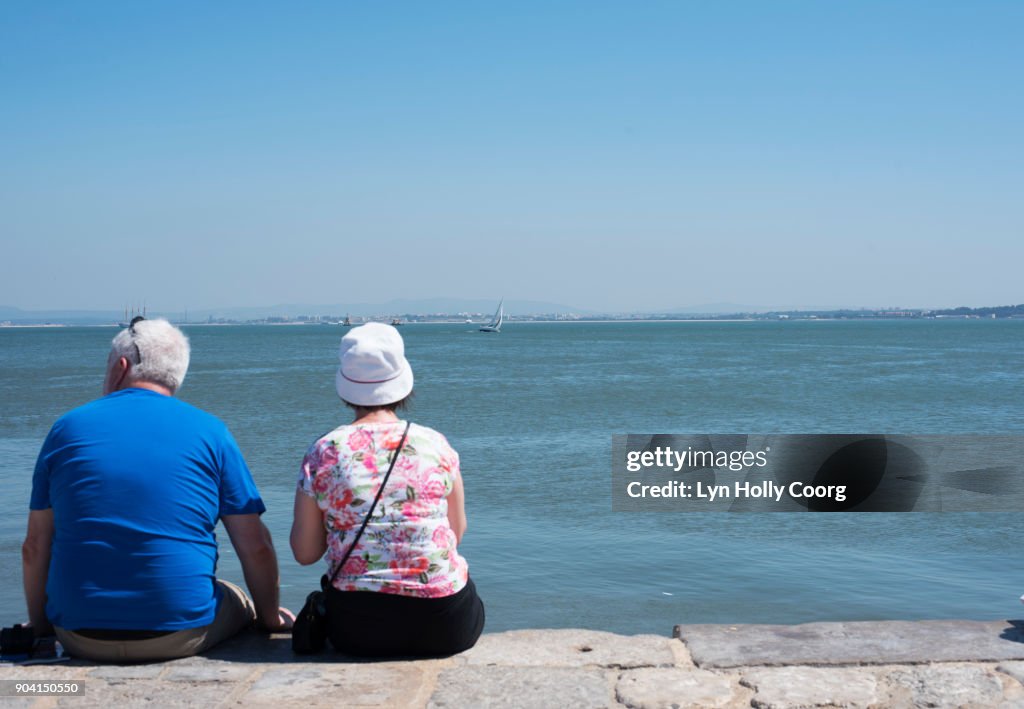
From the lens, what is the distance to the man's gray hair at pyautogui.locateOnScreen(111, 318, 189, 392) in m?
3.53

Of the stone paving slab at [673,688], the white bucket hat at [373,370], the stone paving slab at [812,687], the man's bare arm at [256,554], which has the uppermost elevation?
the white bucket hat at [373,370]

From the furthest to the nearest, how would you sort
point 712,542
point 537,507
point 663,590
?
point 537,507 → point 712,542 → point 663,590

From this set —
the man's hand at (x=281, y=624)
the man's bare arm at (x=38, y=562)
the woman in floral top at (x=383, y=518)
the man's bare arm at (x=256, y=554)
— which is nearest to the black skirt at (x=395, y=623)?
the woman in floral top at (x=383, y=518)

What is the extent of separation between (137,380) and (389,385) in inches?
33.2

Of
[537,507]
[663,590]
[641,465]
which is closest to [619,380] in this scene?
[641,465]

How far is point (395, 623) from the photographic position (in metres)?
3.49

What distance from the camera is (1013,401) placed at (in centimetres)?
3003

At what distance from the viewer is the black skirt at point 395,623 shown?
3471mm

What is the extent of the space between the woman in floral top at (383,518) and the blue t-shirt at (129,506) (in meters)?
0.35

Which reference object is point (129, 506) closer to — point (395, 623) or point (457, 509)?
point (395, 623)

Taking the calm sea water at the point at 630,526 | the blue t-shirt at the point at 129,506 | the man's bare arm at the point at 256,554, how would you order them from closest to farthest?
1. the blue t-shirt at the point at 129,506
2. the man's bare arm at the point at 256,554
3. the calm sea water at the point at 630,526

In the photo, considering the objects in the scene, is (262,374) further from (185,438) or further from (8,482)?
(185,438)

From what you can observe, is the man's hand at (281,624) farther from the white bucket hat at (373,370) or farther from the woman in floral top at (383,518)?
the white bucket hat at (373,370)

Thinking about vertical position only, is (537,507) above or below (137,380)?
below
